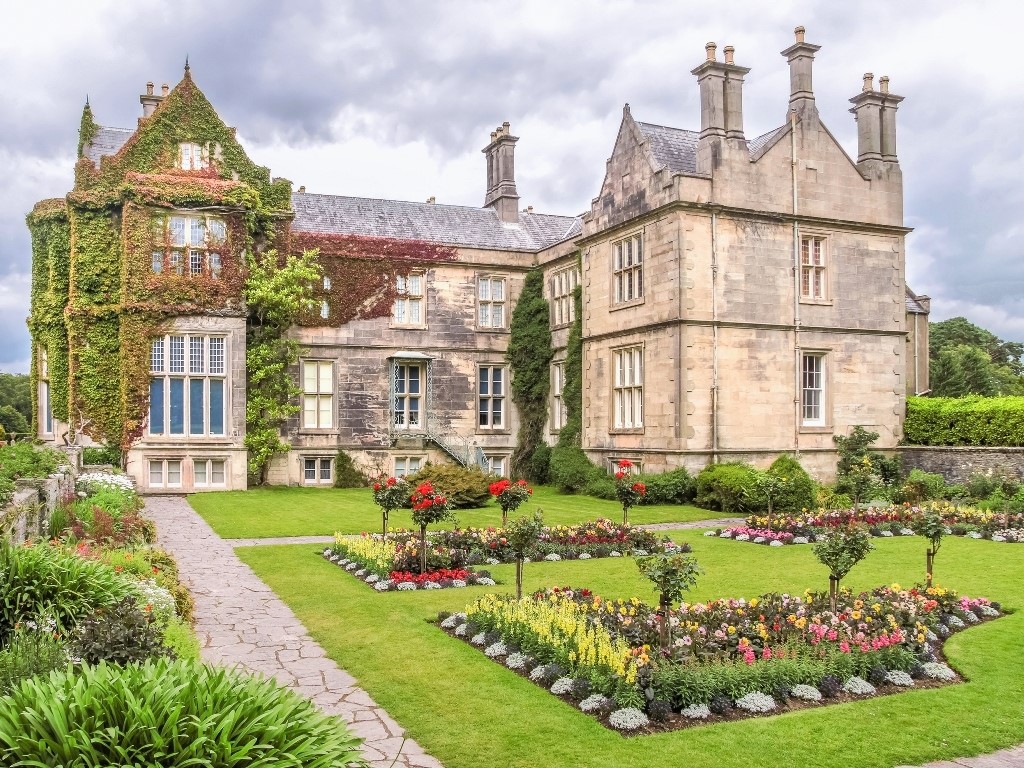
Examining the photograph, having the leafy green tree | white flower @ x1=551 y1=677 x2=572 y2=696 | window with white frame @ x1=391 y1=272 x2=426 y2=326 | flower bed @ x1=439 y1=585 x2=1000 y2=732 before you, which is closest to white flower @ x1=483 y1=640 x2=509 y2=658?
flower bed @ x1=439 y1=585 x2=1000 y2=732

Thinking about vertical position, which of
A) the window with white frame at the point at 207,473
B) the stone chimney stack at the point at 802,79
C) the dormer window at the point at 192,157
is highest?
the stone chimney stack at the point at 802,79

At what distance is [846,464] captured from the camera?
27.5 m

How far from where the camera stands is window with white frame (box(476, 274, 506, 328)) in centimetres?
3475

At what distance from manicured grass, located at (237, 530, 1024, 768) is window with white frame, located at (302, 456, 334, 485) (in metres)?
18.6

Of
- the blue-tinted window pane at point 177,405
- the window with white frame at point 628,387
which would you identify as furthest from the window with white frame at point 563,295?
the blue-tinted window pane at point 177,405

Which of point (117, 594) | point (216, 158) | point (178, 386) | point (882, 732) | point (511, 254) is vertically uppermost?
point (216, 158)

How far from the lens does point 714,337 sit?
2606cm

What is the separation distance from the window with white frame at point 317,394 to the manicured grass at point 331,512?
11.0 feet

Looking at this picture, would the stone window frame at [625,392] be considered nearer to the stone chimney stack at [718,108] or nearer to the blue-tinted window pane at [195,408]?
the stone chimney stack at [718,108]

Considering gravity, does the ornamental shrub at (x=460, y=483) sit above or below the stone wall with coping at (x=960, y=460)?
below

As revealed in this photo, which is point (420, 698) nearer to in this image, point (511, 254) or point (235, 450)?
point (235, 450)

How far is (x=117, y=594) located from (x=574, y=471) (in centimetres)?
2130

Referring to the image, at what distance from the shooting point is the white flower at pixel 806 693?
27.7 ft

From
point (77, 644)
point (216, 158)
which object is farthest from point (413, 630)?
point (216, 158)
